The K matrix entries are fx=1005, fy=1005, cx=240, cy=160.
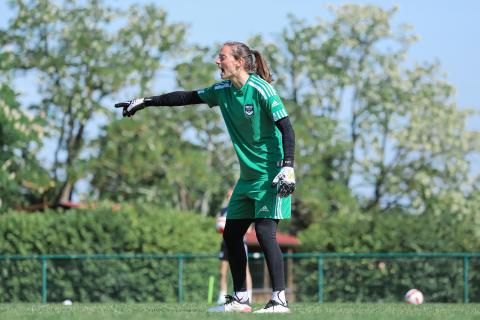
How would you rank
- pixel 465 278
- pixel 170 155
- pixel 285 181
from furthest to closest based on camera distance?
pixel 170 155 → pixel 465 278 → pixel 285 181

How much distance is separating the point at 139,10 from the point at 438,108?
44.8 ft

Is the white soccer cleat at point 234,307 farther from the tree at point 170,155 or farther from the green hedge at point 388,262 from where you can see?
the tree at point 170,155

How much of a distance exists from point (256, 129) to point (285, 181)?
49 cm

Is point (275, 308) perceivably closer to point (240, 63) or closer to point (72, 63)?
point (240, 63)

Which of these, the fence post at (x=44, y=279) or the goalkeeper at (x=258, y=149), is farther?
the fence post at (x=44, y=279)

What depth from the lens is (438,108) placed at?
141 feet

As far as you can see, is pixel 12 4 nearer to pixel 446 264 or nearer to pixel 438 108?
pixel 438 108

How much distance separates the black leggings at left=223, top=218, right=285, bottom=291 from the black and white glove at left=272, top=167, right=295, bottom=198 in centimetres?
31

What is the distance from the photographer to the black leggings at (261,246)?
734 cm

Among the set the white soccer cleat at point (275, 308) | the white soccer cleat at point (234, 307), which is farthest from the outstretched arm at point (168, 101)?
the white soccer cleat at point (275, 308)

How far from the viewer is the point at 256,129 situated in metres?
7.37

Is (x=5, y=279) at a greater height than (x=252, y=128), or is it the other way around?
(x=252, y=128)

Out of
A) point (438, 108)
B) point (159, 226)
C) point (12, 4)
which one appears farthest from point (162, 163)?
point (159, 226)

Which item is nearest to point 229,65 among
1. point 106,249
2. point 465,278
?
point 465,278
